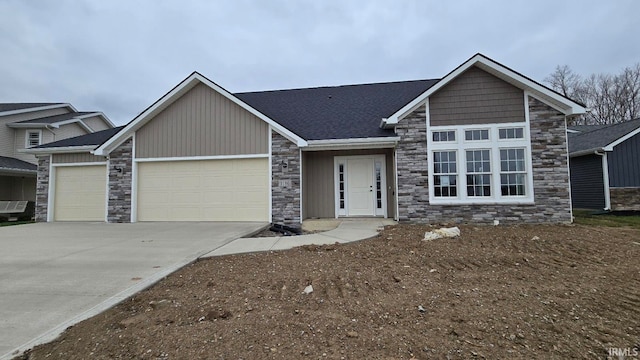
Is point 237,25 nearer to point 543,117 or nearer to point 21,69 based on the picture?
point 543,117

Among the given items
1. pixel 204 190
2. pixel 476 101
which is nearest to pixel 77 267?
pixel 204 190

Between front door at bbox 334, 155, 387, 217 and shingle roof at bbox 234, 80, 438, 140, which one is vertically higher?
shingle roof at bbox 234, 80, 438, 140

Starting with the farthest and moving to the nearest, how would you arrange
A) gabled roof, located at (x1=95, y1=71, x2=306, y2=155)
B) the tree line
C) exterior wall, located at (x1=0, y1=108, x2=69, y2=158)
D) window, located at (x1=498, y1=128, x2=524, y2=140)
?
the tree line → exterior wall, located at (x1=0, y1=108, x2=69, y2=158) → gabled roof, located at (x1=95, y1=71, x2=306, y2=155) → window, located at (x1=498, y1=128, x2=524, y2=140)

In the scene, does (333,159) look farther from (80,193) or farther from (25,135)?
(25,135)

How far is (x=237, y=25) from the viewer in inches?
566

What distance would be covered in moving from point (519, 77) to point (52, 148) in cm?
1591

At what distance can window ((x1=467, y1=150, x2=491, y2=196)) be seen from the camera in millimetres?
8586

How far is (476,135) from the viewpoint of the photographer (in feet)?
28.5

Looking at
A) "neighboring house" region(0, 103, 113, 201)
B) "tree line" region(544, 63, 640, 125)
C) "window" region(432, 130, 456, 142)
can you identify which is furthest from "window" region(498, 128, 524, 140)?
"neighboring house" region(0, 103, 113, 201)

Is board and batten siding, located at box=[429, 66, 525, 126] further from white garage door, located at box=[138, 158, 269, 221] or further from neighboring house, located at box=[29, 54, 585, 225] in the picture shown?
white garage door, located at box=[138, 158, 269, 221]

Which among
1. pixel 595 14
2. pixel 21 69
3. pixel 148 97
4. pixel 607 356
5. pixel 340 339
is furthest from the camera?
pixel 148 97

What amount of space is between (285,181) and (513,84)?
745cm

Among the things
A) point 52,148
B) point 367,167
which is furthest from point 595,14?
point 52,148

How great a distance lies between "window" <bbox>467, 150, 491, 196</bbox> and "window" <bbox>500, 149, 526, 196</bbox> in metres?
0.37
